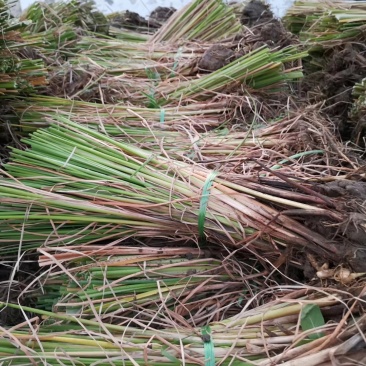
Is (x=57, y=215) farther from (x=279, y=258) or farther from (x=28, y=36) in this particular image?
(x=28, y=36)

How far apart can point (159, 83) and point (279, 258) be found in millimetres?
1345

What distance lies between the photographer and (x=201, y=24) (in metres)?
2.88

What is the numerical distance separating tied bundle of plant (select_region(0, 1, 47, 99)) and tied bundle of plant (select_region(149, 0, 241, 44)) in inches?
36.1

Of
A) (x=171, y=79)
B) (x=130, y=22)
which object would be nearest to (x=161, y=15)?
(x=130, y=22)

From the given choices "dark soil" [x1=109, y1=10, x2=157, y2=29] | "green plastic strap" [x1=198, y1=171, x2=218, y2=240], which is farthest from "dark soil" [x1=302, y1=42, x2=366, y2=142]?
"dark soil" [x1=109, y1=10, x2=157, y2=29]

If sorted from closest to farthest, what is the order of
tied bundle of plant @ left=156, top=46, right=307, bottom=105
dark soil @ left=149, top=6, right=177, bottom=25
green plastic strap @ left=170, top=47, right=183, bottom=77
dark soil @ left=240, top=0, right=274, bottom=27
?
tied bundle of plant @ left=156, top=46, right=307, bottom=105 → green plastic strap @ left=170, top=47, right=183, bottom=77 → dark soil @ left=240, top=0, right=274, bottom=27 → dark soil @ left=149, top=6, right=177, bottom=25

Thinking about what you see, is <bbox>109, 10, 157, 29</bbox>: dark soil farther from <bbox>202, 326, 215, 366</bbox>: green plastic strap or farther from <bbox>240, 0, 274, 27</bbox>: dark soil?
<bbox>202, 326, 215, 366</bbox>: green plastic strap

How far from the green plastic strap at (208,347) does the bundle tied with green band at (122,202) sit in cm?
28

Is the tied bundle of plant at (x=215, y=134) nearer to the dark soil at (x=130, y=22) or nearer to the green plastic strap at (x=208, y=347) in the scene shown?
the green plastic strap at (x=208, y=347)

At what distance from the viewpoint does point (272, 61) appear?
228 centimetres

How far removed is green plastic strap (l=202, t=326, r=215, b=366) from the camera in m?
1.18

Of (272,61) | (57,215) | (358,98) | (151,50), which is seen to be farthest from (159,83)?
(57,215)

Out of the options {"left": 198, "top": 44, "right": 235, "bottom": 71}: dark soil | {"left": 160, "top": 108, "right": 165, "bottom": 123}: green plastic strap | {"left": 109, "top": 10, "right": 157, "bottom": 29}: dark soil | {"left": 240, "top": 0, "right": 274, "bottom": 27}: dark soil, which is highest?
{"left": 240, "top": 0, "right": 274, "bottom": 27}: dark soil

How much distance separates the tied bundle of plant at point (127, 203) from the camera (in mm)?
1402
